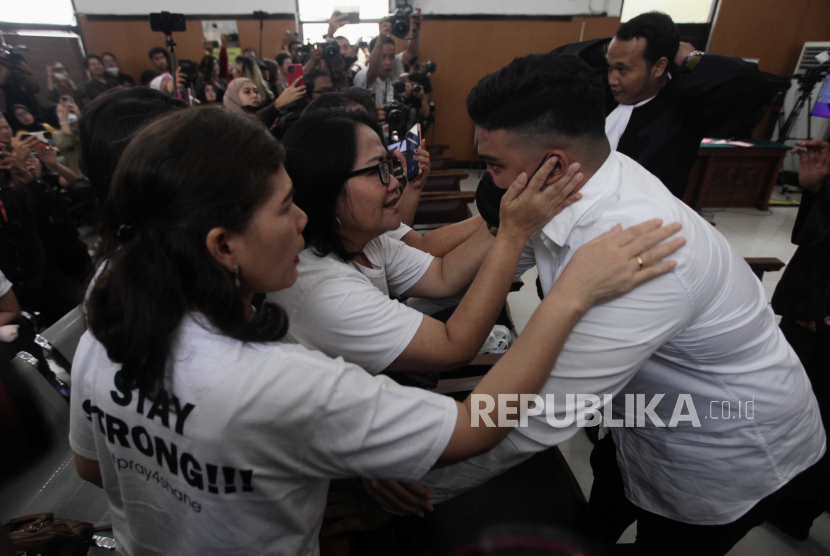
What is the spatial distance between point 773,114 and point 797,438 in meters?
7.28

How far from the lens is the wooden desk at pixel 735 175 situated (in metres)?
4.67

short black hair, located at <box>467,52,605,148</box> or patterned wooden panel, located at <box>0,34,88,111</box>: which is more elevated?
short black hair, located at <box>467,52,605,148</box>

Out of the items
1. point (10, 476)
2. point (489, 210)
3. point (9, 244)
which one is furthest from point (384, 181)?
point (9, 244)

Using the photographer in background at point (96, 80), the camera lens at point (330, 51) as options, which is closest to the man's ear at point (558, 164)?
the camera lens at point (330, 51)

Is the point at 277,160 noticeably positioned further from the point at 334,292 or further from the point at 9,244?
the point at 9,244

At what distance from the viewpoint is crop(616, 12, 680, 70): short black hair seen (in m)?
1.84

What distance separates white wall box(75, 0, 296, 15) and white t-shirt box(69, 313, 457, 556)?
24.4 ft

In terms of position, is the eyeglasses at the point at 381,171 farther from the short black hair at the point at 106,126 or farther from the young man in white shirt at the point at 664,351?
the short black hair at the point at 106,126

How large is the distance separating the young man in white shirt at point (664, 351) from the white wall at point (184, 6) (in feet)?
23.5

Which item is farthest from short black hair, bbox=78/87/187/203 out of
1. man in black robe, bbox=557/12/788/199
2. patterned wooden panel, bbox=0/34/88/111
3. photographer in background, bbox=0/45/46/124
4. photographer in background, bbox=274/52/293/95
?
patterned wooden panel, bbox=0/34/88/111

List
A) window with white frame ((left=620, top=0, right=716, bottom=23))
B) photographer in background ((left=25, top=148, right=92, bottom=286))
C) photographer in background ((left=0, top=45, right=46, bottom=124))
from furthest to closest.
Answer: window with white frame ((left=620, top=0, right=716, bottom=23)) → photographer in background ((left=0, top=45, right=46, bottom=124)) → photographer in background ((left=25, top=148, right=92, bottom=286))

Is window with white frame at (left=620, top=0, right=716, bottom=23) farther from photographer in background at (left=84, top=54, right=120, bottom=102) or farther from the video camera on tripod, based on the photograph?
the video camera on tripod

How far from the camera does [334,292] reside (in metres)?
0.88

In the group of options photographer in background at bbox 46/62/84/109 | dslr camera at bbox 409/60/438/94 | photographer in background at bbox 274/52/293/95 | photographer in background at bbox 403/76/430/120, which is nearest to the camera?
photographer in background at bbox 403/76/430/120
